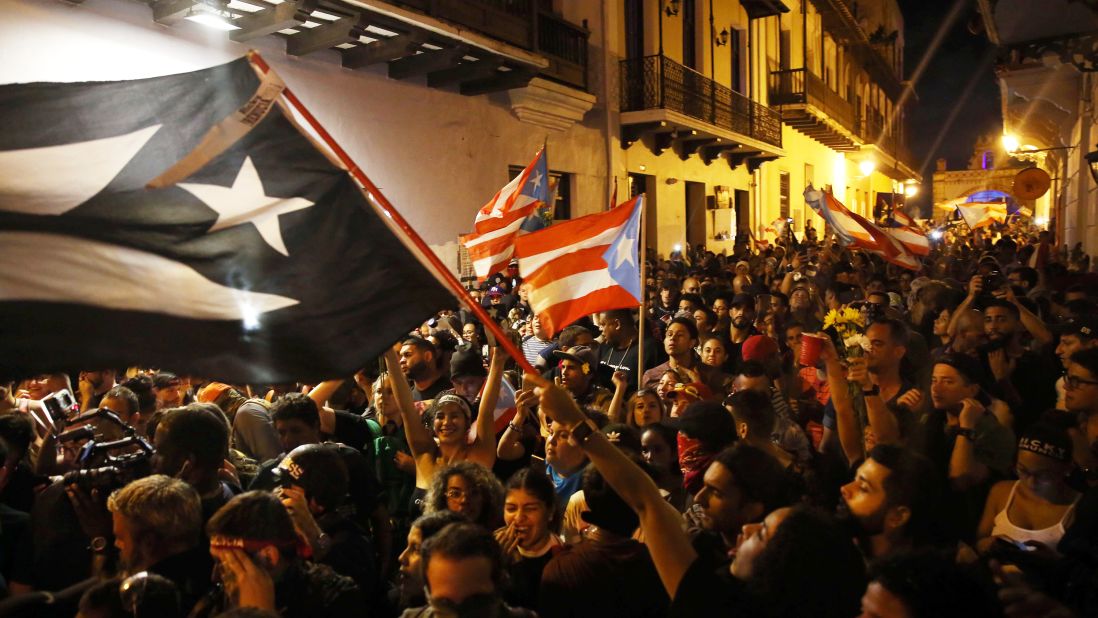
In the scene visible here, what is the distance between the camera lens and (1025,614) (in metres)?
2.23

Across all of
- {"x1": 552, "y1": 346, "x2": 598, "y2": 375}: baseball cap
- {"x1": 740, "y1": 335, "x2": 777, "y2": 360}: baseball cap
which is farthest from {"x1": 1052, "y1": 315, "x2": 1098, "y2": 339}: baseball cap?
{"x1": 552, "y1": 346, "x2": 598, "y2": 375}: baseball cap

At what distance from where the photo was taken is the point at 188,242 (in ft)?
9.47

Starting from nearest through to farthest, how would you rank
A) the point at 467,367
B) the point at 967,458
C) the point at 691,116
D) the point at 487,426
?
the point at 967,458
the point at 487,426
the point at 467,367
the point at 691,116

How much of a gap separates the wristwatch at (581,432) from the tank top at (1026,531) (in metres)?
1.70

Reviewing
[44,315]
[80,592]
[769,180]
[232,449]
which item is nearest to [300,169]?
[44,315]

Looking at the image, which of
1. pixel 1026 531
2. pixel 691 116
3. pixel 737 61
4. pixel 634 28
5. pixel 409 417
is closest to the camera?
pixel 1026 531

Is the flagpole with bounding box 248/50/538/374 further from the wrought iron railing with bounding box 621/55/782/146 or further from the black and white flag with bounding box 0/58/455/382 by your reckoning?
the wrought iron railing with bounding box 621/55/782/146

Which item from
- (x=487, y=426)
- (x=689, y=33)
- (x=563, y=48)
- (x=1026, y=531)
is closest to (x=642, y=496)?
(x=1026, y=531)

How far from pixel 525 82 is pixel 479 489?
39.8ft

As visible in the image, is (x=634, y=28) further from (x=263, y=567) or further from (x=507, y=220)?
(x=263, y=567)

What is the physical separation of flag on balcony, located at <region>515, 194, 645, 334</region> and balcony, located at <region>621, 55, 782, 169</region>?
13435 millimetres

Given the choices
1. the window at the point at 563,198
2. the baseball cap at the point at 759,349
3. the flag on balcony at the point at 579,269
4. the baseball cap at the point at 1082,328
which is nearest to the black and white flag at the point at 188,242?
the flag on balcony at the point at 579,269

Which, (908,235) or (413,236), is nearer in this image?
(413,236)

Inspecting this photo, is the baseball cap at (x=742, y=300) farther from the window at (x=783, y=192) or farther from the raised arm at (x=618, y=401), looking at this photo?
the window at (x=783, y=192)
